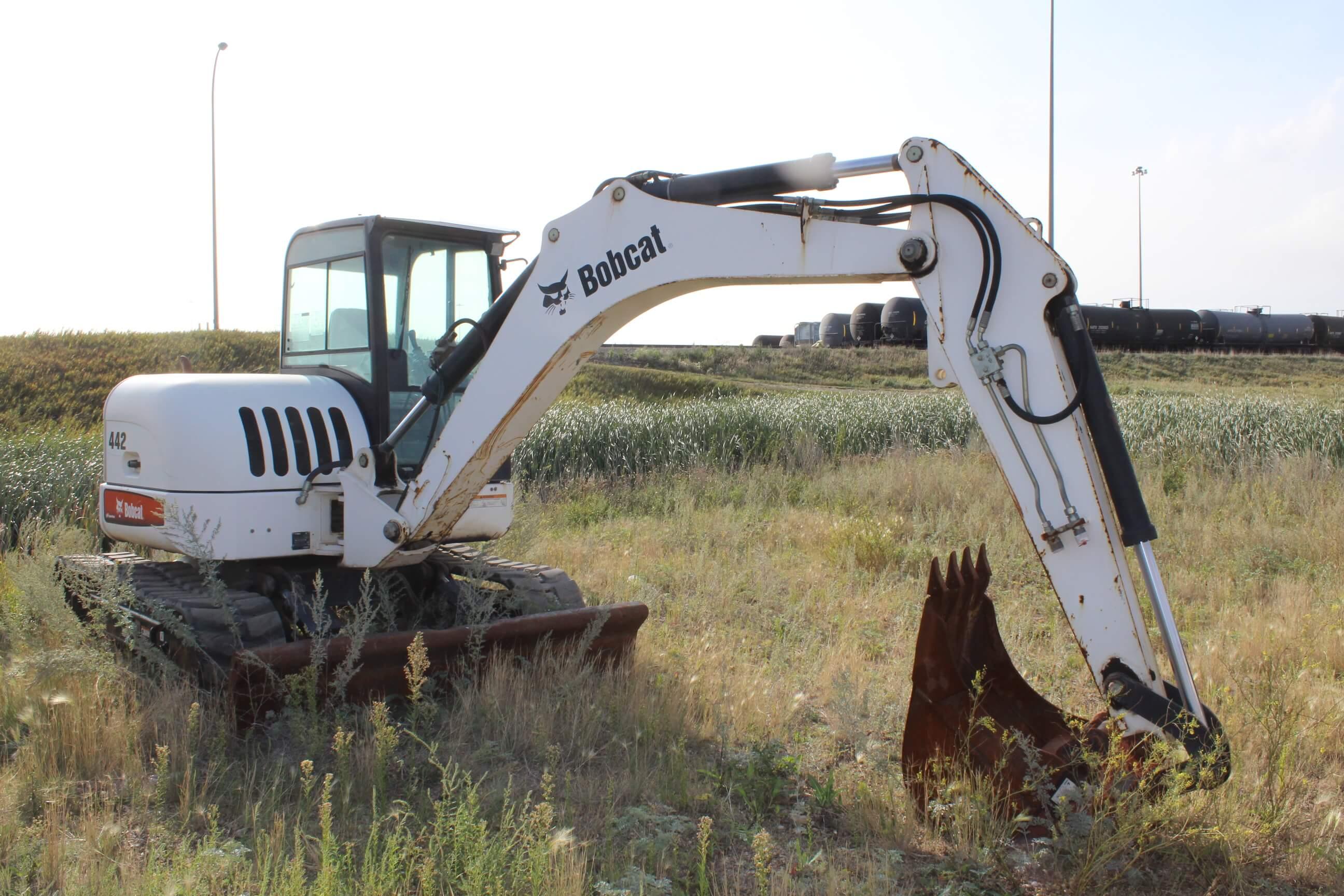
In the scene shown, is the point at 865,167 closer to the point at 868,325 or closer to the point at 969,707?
the point at 969,707

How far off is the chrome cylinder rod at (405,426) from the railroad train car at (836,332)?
44.6 m

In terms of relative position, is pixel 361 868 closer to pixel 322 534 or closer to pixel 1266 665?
pixel 322 534

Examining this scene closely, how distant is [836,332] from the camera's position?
50.4 metres

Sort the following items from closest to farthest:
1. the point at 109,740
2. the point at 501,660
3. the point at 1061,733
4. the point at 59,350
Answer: the point at 1061,733, the point at 109,740, the point at 501,660, the point at 59,350

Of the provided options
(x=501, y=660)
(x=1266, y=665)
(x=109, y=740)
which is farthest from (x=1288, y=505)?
(x=109, y=740)

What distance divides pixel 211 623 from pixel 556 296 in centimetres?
238

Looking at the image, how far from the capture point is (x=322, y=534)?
18.7 feet

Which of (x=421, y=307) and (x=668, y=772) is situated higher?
(x=421, y=307)

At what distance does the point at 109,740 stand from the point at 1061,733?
4.13 meters

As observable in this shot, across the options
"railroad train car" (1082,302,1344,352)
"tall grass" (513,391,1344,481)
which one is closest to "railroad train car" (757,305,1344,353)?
"railroad train car" (1082,302,1344,352)

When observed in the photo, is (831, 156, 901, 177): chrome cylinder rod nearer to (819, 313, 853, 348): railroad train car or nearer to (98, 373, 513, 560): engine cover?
(98, 373, 513, 560): engine cover

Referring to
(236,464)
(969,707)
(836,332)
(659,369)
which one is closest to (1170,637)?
(969,707)

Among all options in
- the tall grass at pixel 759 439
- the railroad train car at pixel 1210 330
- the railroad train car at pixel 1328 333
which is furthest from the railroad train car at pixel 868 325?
the tall grass at pixel 759 439

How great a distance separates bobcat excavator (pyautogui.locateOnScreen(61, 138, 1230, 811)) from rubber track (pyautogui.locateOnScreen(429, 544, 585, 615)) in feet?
0.07
